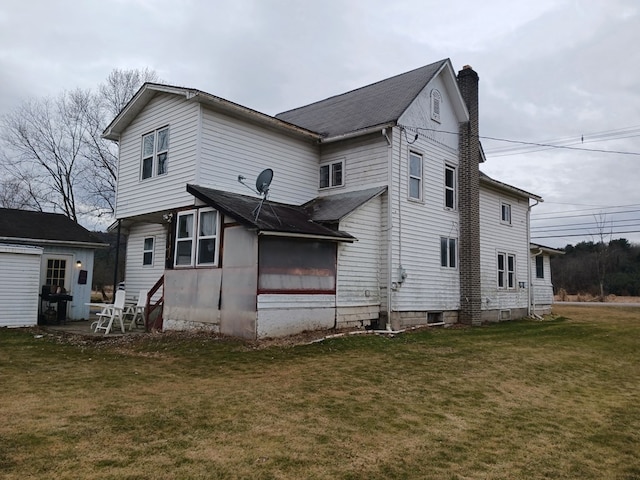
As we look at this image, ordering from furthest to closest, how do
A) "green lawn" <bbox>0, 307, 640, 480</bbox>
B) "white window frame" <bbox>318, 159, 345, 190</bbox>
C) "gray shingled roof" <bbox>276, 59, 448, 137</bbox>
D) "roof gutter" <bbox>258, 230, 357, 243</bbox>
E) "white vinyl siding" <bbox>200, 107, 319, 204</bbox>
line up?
"white window frame" <bbox>318, 159, 345, 190</bbox> → "gray shingled roof" <bbox>276, 59, 448, 137</bbox> → "white vinyl siding" <bbox>200, 107, 319, 204</bbox> → "roof gutter" <bbox>258, 230, 357, 243</bbox> → "green lawn" <bbox>0, 307, 640, 480</bbox>

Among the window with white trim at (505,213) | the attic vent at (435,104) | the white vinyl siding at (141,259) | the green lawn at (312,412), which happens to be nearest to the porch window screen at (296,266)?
the green lawn at (312,412)

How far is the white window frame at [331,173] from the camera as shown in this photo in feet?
51.3

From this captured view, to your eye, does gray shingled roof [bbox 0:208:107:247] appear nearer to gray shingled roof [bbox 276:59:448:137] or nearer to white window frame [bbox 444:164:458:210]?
gray shingled roof [bbox 276:59:448:137]

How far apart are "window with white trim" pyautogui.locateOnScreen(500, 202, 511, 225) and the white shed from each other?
17.3 metres

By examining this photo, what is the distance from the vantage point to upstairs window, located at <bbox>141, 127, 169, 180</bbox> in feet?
46.8

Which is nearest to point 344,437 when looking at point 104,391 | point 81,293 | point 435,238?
point 104,391

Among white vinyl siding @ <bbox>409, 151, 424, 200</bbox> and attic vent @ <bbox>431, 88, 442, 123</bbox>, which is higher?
attic vent @ <bbox>431, 88, 442, 123</bbox>

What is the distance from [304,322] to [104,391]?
5746 millimetres

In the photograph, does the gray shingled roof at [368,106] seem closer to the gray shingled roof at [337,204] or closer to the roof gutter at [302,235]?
the gray shingled roof at [337,204]

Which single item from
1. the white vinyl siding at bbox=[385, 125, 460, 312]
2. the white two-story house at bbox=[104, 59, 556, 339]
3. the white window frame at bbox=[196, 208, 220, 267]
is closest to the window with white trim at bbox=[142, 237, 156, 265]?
the white two-story house at bbox=[104, 59, 556, 339]

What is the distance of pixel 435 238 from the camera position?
633 inches

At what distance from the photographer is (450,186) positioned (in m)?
17.1

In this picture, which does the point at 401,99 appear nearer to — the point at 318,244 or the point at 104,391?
the point at 318,244

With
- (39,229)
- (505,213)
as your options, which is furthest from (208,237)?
(505,213)
